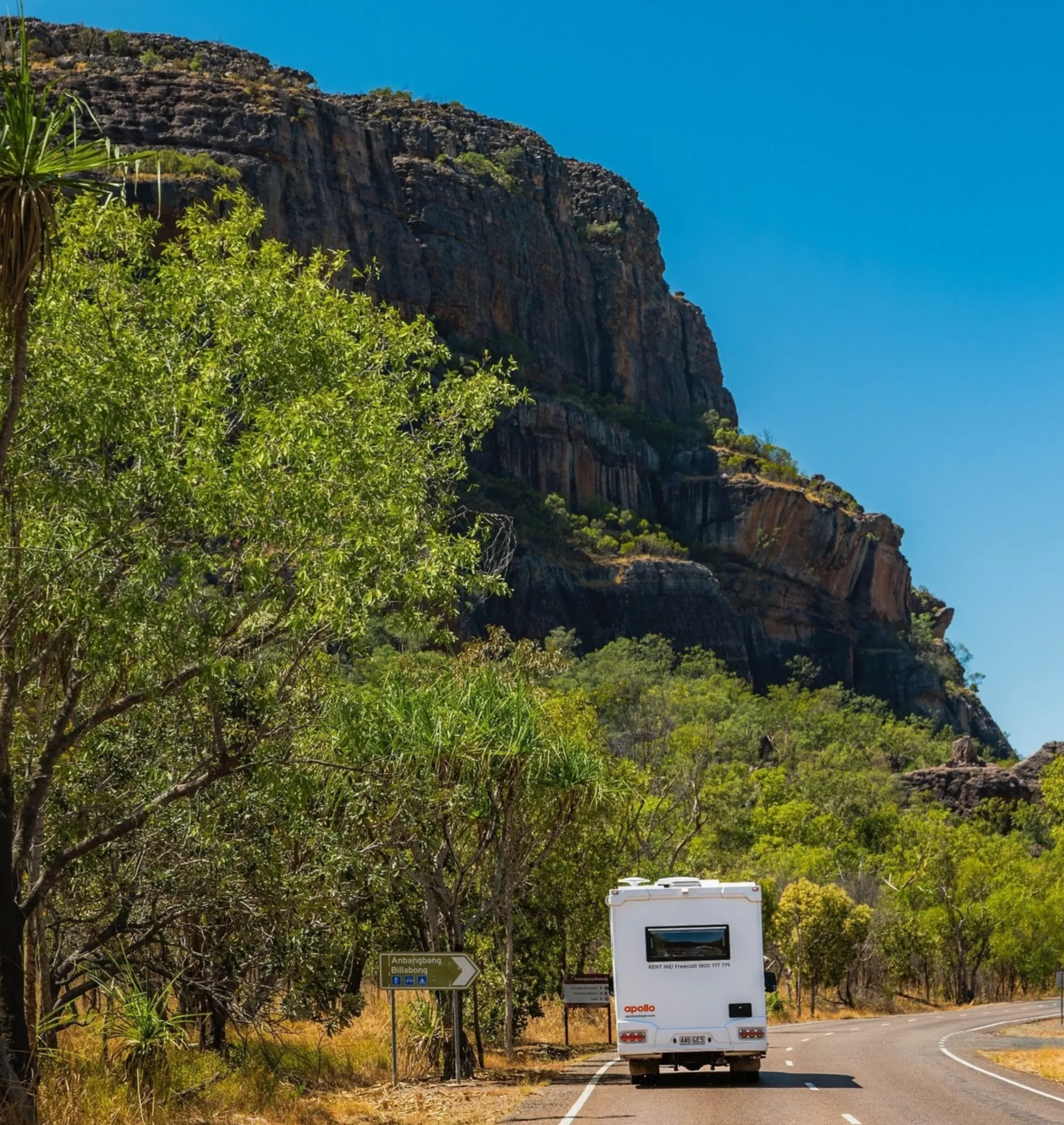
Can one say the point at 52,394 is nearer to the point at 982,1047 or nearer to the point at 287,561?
the point at 287,561

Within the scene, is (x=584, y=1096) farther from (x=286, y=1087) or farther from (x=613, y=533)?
(x=613, y=533)

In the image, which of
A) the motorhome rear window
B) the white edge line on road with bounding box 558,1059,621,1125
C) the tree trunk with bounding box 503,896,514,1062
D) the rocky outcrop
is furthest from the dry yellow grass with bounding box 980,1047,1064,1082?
the rocky outcrop

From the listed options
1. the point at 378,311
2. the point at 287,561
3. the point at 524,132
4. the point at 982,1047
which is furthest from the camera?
the point at 524,132

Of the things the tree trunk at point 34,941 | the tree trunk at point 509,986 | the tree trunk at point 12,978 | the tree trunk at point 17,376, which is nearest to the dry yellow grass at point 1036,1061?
the tree trunk at point 509,986

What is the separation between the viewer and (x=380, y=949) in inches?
1125

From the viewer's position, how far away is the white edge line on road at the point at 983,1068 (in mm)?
20844

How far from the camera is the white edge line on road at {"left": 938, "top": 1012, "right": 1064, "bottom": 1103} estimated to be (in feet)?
68.4

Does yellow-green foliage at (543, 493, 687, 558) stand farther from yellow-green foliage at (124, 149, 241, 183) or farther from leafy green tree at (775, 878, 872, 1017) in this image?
leafy green tree at (775, 878, 872, 1017)

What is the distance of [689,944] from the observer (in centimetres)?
2236

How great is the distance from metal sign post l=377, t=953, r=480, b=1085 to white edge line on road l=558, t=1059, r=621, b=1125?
225cm

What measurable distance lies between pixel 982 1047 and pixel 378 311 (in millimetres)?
23652

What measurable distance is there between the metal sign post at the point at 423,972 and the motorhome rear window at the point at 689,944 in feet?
9.38

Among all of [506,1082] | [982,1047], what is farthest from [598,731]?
[506,1082]

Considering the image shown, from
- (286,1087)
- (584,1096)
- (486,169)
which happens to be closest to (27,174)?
(286,1087)
